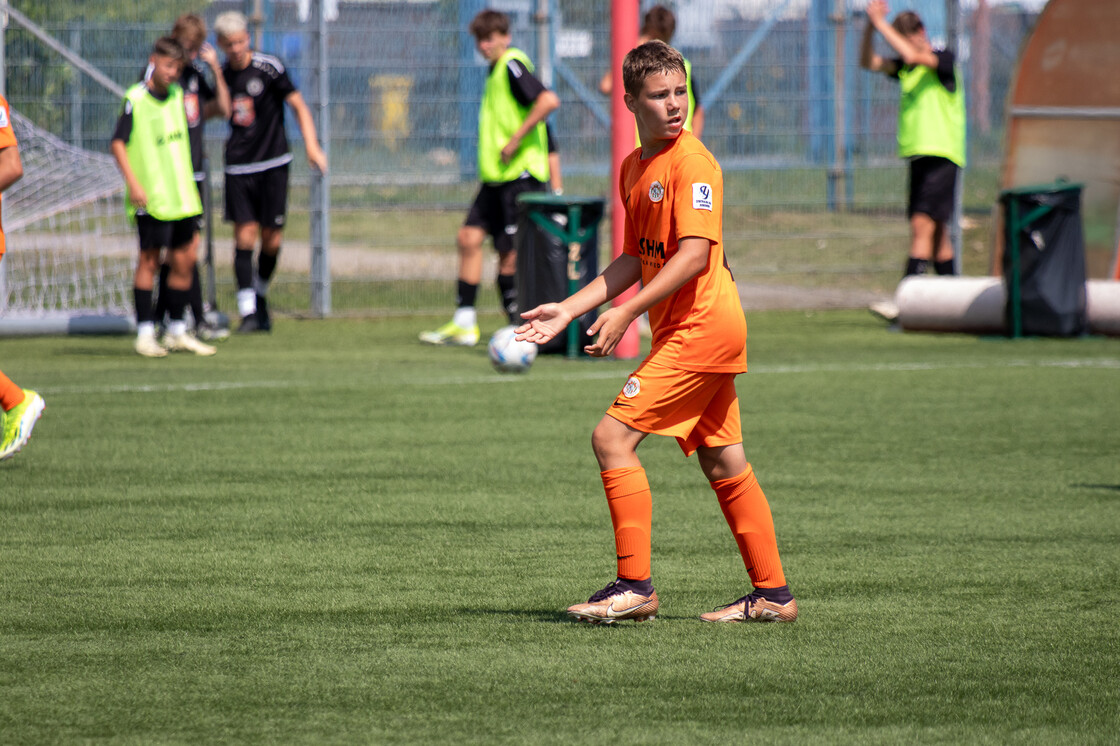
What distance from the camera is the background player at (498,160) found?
11.1 m

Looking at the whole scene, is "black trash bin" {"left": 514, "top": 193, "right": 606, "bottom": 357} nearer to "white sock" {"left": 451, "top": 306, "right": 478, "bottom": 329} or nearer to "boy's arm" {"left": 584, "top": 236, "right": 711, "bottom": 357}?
"white sock" {"left": 451, "top": 306, "right": 478, "bottom": 329}

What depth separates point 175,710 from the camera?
3.30 meters

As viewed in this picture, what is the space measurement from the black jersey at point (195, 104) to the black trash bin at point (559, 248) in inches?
107

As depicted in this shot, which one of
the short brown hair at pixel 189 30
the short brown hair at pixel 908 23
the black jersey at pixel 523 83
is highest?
the short brown hair at pixel 908 23

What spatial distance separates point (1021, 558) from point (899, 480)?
4.44 feet

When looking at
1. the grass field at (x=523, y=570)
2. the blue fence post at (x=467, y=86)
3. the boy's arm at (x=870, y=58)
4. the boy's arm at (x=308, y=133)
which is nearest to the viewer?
the grass field at (x=523, y=570)

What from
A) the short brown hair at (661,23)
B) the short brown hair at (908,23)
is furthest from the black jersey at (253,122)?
the short brown hair at (908,23)

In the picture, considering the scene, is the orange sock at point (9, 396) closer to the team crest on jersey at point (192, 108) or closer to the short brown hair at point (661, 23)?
the team crest on jersey at point (192, 108)

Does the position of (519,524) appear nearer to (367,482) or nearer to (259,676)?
(367,482)

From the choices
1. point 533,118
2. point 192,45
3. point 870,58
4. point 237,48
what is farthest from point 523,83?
point 870,58

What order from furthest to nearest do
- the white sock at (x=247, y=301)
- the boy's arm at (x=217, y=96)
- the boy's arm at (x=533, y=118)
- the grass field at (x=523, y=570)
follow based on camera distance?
1. the white sock at (x=247, y=301)
2. the boy's arm at (x=217, y=96)
3. the boy's arm at (x=533, y=118)
4. the grass field at (x=523, y=570)

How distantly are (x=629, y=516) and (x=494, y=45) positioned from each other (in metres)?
7.71

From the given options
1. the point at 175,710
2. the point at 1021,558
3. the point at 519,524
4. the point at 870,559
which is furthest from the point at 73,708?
the point at 1021,558

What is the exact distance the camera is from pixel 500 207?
37.5 feet
